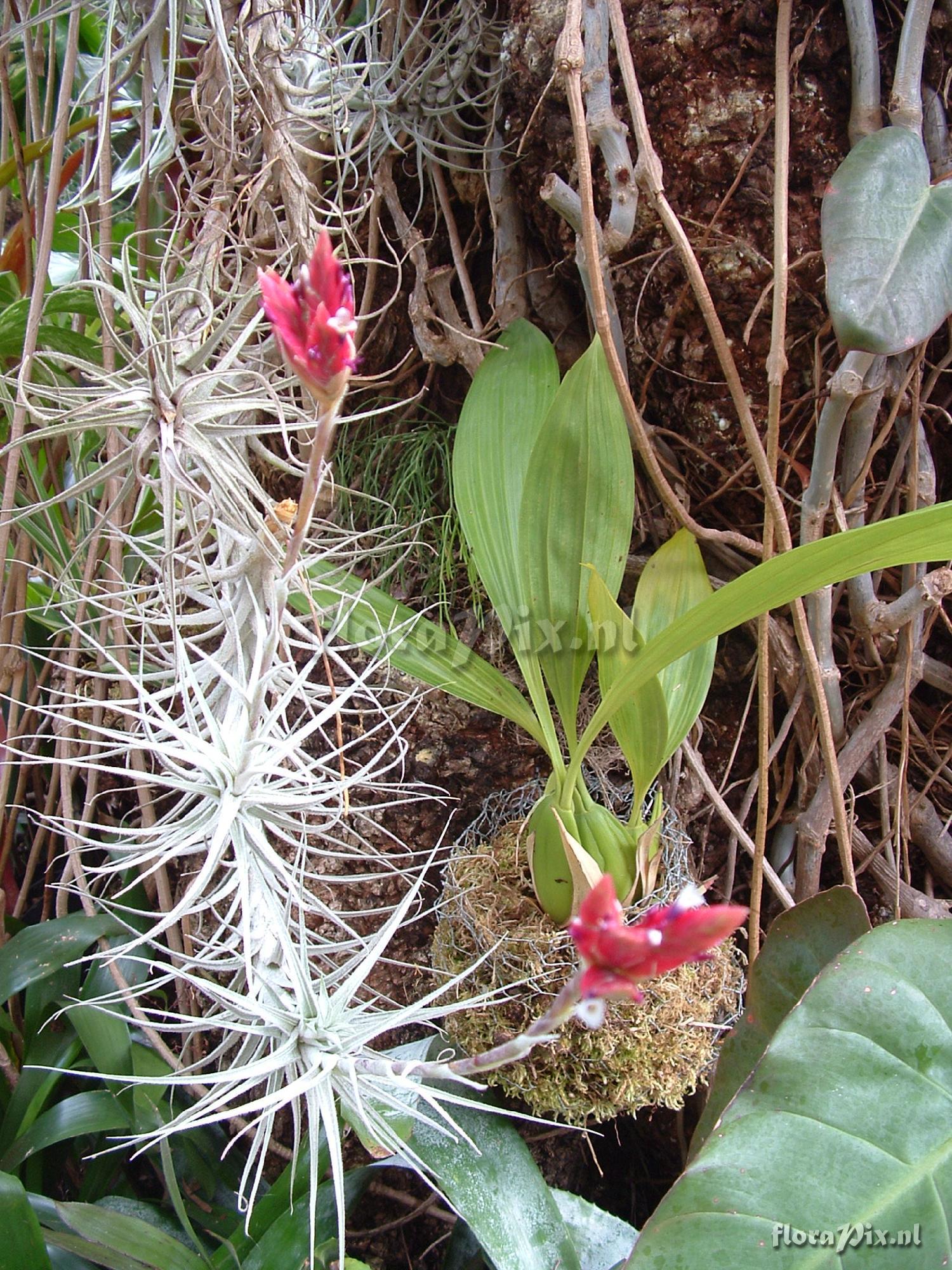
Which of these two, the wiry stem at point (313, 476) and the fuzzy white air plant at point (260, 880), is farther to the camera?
the fuzzy white air plant at point (260, 880)

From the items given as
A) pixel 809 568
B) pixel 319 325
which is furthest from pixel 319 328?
pixel 809 568

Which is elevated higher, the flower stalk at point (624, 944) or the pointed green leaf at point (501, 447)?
the pointed green leaf at point (501, 447)

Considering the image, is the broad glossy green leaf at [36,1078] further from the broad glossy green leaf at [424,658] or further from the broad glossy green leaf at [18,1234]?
the broad glossy green leaf at [424,658]

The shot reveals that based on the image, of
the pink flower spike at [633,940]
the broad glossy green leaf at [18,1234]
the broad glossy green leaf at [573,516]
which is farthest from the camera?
the broad glossy green leaf at [573,516]

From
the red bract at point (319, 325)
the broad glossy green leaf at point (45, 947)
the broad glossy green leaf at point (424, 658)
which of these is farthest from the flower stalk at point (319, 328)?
the broad glossy green leaf at point (45, 947)

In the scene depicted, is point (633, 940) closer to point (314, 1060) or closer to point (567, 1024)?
point (314, 1060)

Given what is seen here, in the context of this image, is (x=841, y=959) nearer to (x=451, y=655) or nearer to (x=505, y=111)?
(x=451, y=655)

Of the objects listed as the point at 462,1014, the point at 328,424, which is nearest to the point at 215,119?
the point at 328,424
